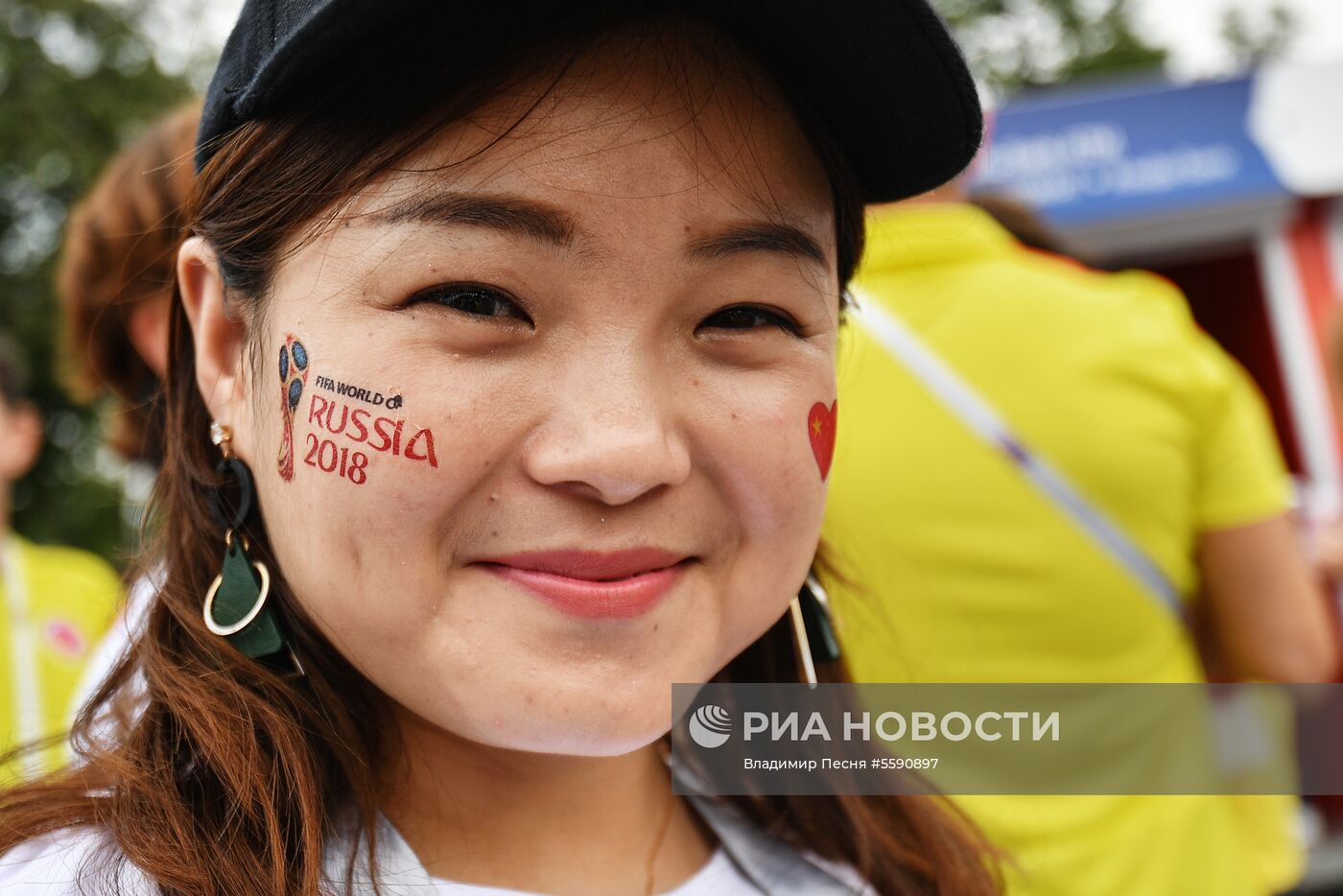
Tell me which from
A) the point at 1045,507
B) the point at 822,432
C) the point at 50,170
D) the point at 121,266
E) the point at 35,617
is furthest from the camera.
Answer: the point at 50,170

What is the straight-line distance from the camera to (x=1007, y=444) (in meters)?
2.05

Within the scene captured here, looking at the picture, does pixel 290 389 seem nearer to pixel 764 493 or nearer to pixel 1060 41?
→ pixel 764 493

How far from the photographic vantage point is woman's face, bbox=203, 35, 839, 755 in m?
1.07

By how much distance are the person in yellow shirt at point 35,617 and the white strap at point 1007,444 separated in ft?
6.42

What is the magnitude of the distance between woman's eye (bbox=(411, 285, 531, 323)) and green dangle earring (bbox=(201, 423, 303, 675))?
1.05ft

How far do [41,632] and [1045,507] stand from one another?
264cm

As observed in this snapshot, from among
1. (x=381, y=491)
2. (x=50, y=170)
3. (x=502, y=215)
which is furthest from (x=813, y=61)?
(x=50, y=170)

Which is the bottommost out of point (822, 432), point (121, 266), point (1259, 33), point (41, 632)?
point (1259, 33)

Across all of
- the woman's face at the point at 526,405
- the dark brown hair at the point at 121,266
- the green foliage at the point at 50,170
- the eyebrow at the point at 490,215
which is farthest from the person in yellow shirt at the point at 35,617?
the green foliage at the point at 50,170

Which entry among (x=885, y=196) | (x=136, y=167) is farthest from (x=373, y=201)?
(x=136, y=167)

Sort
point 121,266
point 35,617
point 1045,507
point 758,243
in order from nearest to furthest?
point 758,243 → point 1045,507 → point 121,266 → point 35,617

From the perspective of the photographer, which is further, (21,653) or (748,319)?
(21,653)

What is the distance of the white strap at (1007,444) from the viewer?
2.02 metres

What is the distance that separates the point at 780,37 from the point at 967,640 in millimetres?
1259
